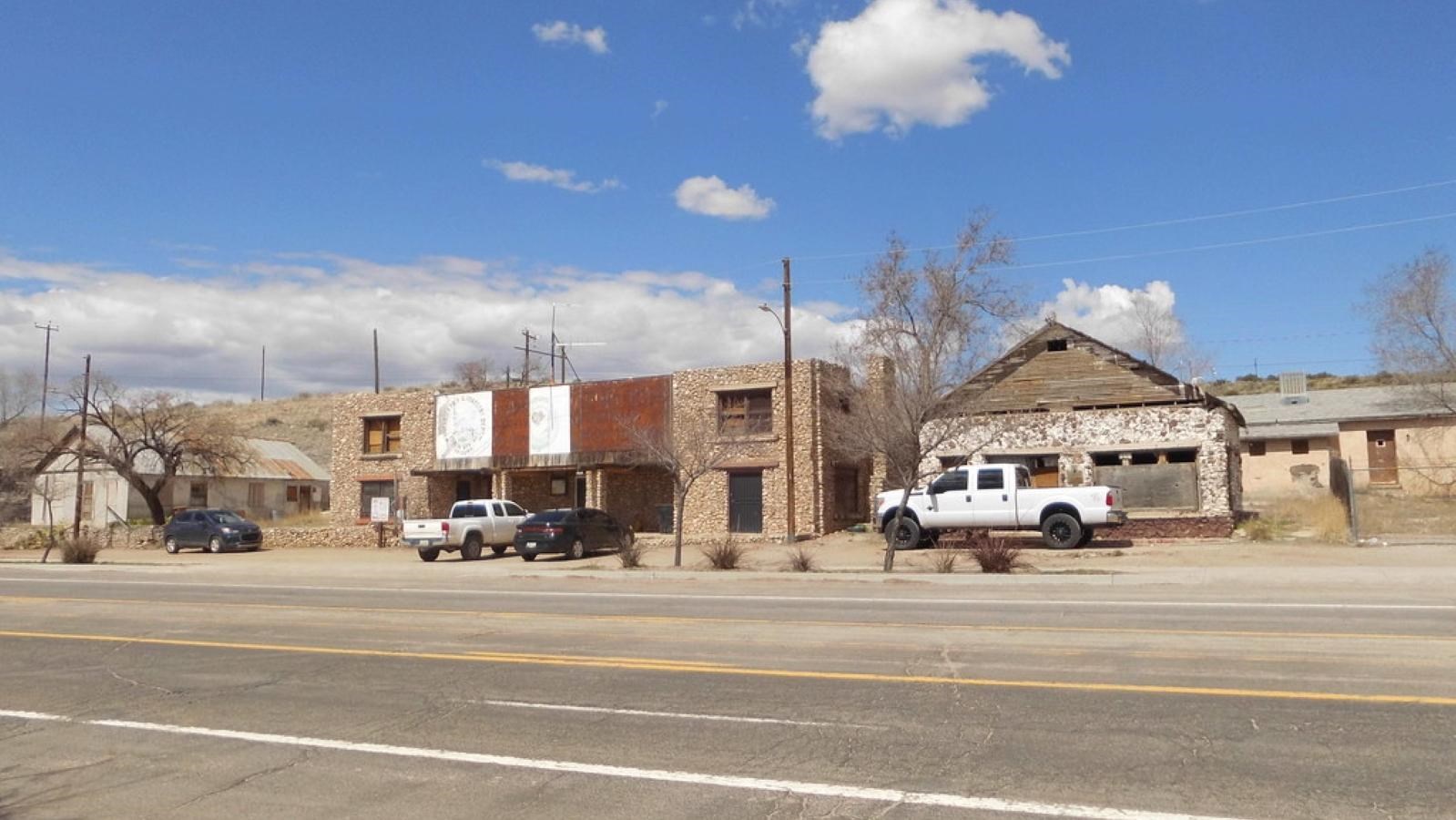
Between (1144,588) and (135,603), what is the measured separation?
680 inches

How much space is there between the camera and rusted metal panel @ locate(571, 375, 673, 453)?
37.9 meters

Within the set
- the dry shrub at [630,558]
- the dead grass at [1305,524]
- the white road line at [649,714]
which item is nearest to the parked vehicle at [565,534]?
the dry shrub at [630,558]

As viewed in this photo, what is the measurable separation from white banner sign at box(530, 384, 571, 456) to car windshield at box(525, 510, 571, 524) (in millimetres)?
9207

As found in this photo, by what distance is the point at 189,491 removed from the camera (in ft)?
172

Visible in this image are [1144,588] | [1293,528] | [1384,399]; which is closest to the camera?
[1144,588]

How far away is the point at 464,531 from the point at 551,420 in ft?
30.9

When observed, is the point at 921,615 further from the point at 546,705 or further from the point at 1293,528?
the point at 1293,528

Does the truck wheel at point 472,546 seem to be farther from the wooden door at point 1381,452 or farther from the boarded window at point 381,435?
the wooden door at point 1381,452

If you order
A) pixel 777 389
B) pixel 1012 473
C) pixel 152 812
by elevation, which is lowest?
pixel 152 812

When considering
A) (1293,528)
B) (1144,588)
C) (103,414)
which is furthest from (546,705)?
(103,414)

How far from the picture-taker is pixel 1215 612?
14148 mm

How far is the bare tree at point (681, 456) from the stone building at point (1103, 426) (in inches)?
274

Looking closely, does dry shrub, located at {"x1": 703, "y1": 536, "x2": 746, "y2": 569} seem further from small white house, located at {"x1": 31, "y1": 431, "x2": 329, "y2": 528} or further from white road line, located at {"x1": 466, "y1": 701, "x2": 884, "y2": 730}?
small white house, located at {"x1": 31, "y1": 431, "x2": 329, "y2": 528}

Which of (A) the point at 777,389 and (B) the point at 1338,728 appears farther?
(A) the point at 777,389
